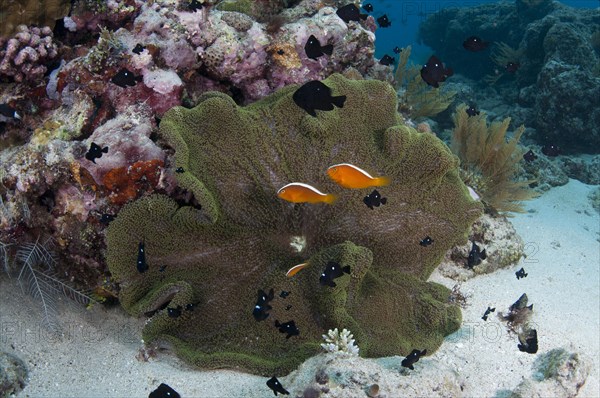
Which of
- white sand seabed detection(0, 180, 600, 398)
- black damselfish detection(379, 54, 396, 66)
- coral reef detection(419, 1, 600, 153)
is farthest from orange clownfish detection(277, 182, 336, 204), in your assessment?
coral reef detection(419, 1, 600, 153)

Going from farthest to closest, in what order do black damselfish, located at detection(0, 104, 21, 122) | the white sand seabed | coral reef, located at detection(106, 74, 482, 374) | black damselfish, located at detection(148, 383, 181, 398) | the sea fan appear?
black damselfish, located at detection(0, 104, 21, 122)
the sea fan
coral reef, located at detection(106, 74, 482, 374)
the white sand seabed
black damselfish, located at detection(148, 383, 181, 398)

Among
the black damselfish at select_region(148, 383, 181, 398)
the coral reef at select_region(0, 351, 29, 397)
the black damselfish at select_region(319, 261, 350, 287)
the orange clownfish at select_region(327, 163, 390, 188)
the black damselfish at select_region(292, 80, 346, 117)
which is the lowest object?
the coral reef at select_region(0, 351, 29, 397)

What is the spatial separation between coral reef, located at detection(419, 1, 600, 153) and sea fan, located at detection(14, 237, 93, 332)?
510 inches

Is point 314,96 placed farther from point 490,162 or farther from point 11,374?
point 490,162

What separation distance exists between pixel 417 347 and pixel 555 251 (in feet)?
12.6

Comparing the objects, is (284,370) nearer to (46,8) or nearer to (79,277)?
(79,277)

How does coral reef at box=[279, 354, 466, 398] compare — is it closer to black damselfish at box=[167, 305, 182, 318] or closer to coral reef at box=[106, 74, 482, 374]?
coral reef at box=[106, 74, 482, 374]

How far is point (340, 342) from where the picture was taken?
3756 mm

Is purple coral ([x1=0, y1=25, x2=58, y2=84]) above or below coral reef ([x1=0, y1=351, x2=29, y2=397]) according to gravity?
above

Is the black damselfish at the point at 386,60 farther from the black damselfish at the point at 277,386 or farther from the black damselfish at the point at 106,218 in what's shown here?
the black damselfish at the point at 277,386

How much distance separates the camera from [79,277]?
14.3 feet

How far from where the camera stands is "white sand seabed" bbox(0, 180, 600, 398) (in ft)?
11.7

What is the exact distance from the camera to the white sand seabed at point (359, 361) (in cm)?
356

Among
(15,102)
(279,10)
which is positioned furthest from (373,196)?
(15,102)
